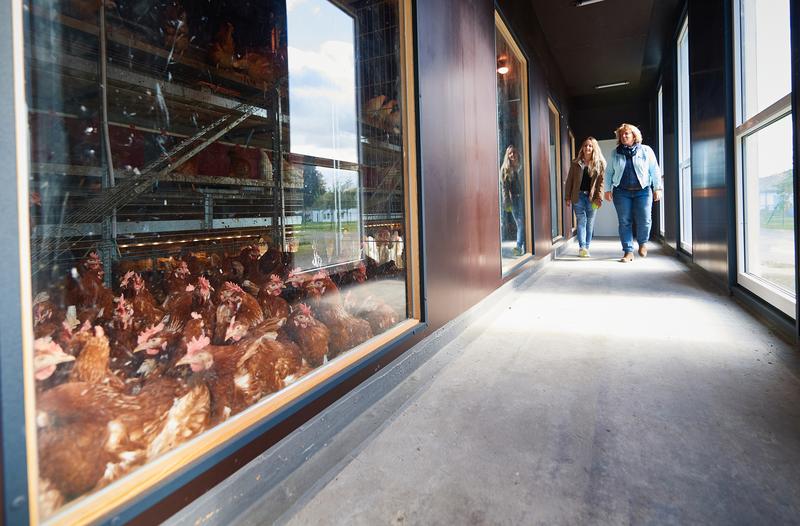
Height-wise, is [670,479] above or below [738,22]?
below

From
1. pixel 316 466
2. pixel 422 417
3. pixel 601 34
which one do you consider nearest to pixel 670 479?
pixel 422 417

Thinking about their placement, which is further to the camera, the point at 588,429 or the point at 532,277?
the point at 532,277

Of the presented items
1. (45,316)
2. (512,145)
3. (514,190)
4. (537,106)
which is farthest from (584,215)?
(45,316)

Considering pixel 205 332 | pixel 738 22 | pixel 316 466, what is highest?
pixel 738 22

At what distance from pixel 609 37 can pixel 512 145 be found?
10.2 feet

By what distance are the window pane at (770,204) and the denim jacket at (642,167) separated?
2160 millimetres

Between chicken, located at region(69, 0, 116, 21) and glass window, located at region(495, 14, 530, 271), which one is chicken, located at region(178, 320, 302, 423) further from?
glass window, located at region(495, 14, 530, 271)

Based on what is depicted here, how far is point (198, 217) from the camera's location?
2.24 meters

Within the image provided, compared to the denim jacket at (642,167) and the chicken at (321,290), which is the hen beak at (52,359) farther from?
the denim jacket at (642,167)

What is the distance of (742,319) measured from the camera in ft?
7.54

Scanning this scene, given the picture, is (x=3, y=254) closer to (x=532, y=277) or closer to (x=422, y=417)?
(x=422, y=417)

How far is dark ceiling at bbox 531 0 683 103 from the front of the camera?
15.7 ft

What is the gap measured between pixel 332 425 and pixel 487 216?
1868 mm

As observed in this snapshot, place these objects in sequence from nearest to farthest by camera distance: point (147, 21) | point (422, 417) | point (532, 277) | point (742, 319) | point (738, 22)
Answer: point (422, 417), point (147, 21), point (742, 319), point (738, 22), point (532, 277)
